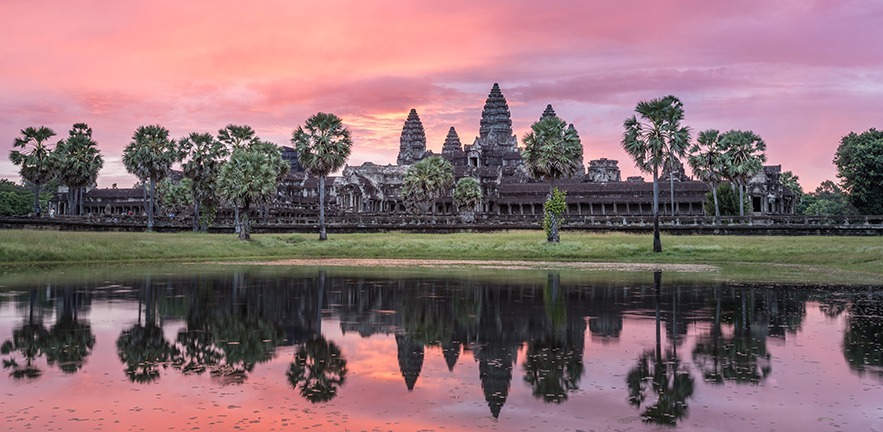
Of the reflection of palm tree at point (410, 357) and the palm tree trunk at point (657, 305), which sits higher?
the palm tree trunk at point (657, 305)

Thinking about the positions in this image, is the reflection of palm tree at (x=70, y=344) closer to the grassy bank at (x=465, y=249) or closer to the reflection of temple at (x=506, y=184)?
the grassy bank at (x=465, y=249)

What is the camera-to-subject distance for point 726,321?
78.4 ft

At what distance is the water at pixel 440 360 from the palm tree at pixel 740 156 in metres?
56.0

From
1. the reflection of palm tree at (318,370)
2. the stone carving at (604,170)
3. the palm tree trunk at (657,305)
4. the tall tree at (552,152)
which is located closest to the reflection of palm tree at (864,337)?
the palm tree trunk at (657,305)

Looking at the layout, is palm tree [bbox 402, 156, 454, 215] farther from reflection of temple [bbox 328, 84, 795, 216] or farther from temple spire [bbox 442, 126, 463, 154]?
temple spire [bbox 442, 126, 463, 154]

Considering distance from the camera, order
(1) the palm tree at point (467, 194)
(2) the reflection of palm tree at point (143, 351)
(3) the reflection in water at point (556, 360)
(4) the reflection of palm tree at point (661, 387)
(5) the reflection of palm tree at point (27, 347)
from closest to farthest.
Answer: (4) the reflection of palm tree at point (661, 387) < (3) the reflection in water at point (556, 360) < (5) the reflection of palm tree at point (27, 347) < (2) the reflection of palm tree at point (143, 351) < (1) the palm tree at point (467, 194)

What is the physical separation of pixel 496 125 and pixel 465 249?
11573 centimetres

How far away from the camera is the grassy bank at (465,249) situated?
170 feet

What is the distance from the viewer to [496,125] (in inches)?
6978

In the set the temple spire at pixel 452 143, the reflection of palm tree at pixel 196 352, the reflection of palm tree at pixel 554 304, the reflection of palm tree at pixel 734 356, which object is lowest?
the reflection of palm tree at pixel 734 356

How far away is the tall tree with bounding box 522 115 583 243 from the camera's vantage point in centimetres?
6731

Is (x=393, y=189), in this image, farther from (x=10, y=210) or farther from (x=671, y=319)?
(x=671, y=319)

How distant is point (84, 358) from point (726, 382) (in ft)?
43.2

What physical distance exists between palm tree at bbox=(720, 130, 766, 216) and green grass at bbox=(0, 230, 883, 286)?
1714cm
